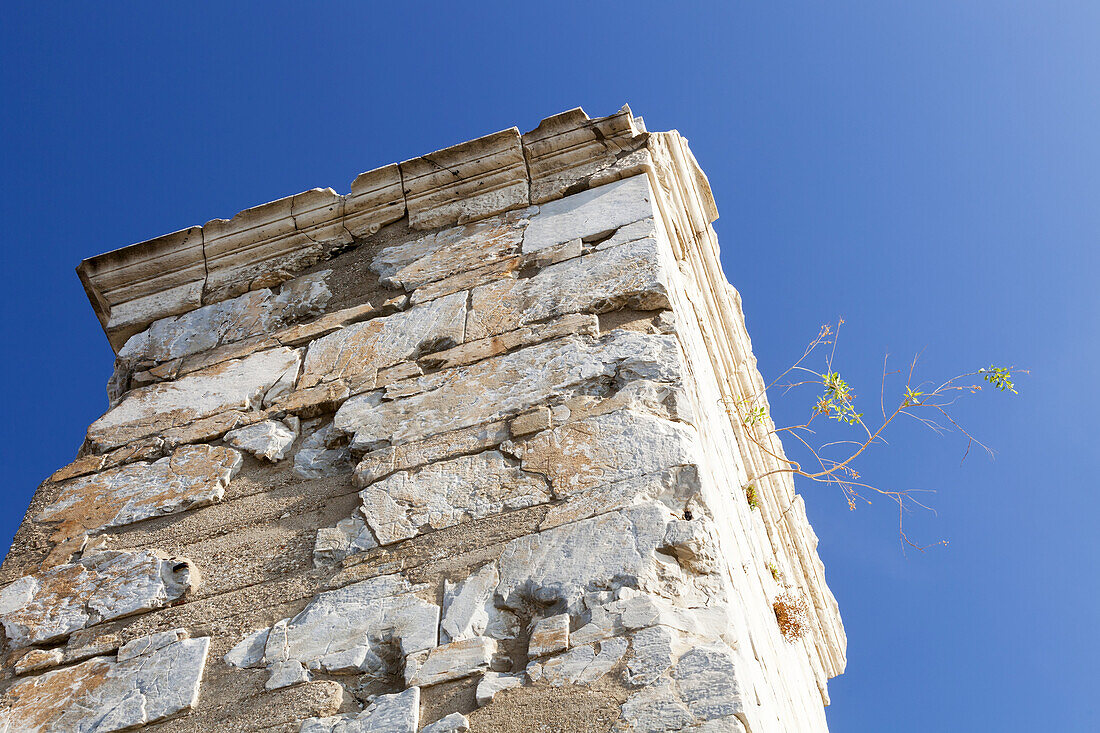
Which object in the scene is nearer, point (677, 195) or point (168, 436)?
point (168, 436)

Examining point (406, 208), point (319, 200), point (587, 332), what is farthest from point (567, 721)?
point (319, 200)

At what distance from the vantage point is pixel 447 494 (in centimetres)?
267

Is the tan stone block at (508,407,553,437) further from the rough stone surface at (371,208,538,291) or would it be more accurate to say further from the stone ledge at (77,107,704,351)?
the stone ledge at (77,107,704,351)

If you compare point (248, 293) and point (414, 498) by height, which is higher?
point (248, 293)

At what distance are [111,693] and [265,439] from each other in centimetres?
88

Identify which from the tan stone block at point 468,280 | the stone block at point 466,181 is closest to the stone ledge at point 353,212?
the stone block at point 466,181

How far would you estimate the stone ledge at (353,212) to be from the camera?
376 centimetres

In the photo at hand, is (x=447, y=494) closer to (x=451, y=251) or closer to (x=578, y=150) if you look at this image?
(x=451, y=251)

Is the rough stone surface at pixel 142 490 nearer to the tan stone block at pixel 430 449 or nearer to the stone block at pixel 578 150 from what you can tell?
the tan stone block at pixel 430 449

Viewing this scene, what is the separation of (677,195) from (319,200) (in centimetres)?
147

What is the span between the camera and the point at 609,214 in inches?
136

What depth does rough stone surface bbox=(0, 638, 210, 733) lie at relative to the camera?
246 cm

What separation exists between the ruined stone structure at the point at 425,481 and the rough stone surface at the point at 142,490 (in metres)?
0.01

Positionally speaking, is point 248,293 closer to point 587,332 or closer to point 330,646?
point 587,332
